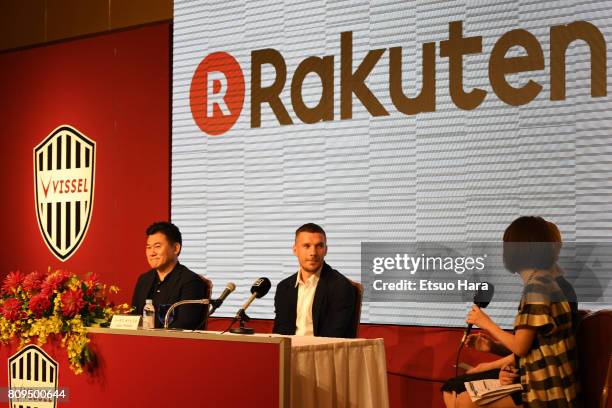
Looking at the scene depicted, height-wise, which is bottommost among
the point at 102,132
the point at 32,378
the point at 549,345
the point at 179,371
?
the point at 32,378

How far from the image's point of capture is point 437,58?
15.6ft

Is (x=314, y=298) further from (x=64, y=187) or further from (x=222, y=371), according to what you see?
(x=64, y=187)

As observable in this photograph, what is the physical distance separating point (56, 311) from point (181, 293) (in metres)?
0.88

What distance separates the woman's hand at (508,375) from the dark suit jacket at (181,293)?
4.92 ft

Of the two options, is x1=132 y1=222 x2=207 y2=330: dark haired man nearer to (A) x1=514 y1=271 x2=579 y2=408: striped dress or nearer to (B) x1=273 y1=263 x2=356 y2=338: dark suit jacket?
(B) x1=273 y1=263 x2=356 y2=338: dark suit jacket

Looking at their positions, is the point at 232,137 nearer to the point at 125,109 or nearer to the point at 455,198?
the point at 125,109

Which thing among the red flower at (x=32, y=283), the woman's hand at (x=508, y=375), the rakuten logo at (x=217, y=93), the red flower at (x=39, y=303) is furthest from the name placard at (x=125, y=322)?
the rakuten logo at (x=217, y=93)

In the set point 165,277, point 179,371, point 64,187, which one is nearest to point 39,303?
point 179,371

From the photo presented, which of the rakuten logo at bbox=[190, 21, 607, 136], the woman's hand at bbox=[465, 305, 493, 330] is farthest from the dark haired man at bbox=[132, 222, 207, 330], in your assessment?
the woman's hand at bbox=[465, 305, 493, 330]

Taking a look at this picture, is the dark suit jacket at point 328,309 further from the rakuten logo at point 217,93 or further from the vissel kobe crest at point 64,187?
the vissel kobe crest at point 64,187

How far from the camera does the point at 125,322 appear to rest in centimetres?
344

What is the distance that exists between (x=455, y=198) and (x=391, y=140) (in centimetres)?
54

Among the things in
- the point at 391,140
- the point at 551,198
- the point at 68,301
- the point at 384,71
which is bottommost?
the point at 68,301

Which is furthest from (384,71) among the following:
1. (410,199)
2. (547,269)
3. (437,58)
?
(547,269)
